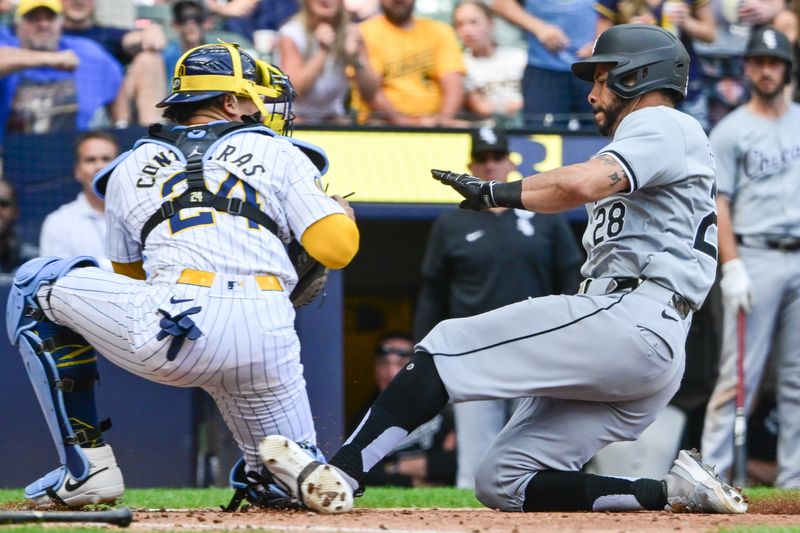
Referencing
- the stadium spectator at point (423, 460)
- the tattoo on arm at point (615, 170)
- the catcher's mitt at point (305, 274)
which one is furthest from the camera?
the stadium spectator at point (423, 460)

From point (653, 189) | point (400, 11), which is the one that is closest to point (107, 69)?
point (400, 11)

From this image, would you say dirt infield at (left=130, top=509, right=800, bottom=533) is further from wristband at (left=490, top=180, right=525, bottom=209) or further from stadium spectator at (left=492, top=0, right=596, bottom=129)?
stadium spectator at (left=492, top=0, right=596, bottom=129)

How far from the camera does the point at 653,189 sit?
14.0 ft

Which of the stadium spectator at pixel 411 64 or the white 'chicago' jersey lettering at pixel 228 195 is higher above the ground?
the stadium spectator at pixel 411 64

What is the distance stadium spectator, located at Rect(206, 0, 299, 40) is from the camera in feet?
28.7

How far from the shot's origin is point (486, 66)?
346 inches

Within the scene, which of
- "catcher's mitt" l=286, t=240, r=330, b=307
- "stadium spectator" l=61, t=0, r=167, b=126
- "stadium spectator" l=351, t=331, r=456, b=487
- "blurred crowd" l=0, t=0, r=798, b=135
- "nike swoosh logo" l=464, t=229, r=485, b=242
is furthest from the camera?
"stadium spectator" l=61, t=0, r=167, b=126

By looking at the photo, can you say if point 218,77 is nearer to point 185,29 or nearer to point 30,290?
point 30,290

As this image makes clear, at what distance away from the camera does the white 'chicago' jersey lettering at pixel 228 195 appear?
420 centimetres

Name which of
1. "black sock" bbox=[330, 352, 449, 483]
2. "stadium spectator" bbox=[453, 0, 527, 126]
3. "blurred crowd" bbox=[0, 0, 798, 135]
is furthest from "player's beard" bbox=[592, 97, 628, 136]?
"stadium spectator" bbox=[453, 0, 527, 126]

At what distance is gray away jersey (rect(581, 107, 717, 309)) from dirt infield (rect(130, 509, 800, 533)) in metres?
0.73

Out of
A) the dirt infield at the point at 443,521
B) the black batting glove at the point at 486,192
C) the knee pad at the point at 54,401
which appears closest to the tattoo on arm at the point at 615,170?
the black batting glove at the point at 486,192

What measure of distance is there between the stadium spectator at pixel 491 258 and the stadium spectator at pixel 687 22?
148 cm

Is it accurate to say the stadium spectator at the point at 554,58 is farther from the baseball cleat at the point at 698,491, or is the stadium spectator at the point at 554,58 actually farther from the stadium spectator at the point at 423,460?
the baseball cleat at the point at 698,491
